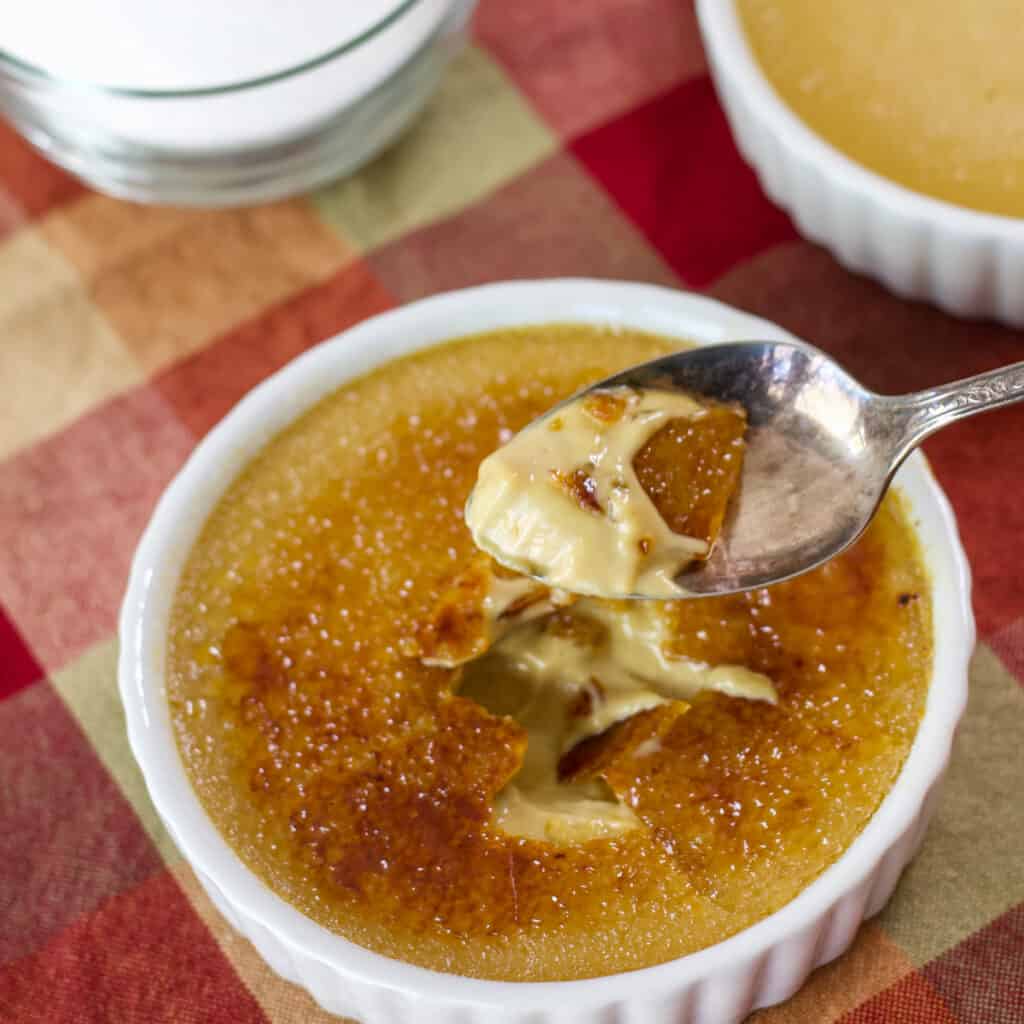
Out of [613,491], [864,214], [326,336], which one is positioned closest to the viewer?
[613,491]

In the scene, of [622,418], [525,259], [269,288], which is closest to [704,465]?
[622,418]

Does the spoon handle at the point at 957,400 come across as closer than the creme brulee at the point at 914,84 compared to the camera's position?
Yes

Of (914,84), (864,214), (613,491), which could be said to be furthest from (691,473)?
(914,84)

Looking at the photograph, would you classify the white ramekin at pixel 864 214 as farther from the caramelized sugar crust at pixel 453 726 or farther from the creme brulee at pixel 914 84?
the caramelized sugar crust at pixel 453 726

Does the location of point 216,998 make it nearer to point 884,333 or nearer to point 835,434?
point 835,434

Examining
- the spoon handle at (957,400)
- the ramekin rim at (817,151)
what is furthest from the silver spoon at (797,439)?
the ramekin rim at (817,151)

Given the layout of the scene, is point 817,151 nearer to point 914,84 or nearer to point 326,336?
point 914,84

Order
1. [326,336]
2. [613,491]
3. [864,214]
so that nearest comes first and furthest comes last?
[613,491], [864,214], [326,336]
